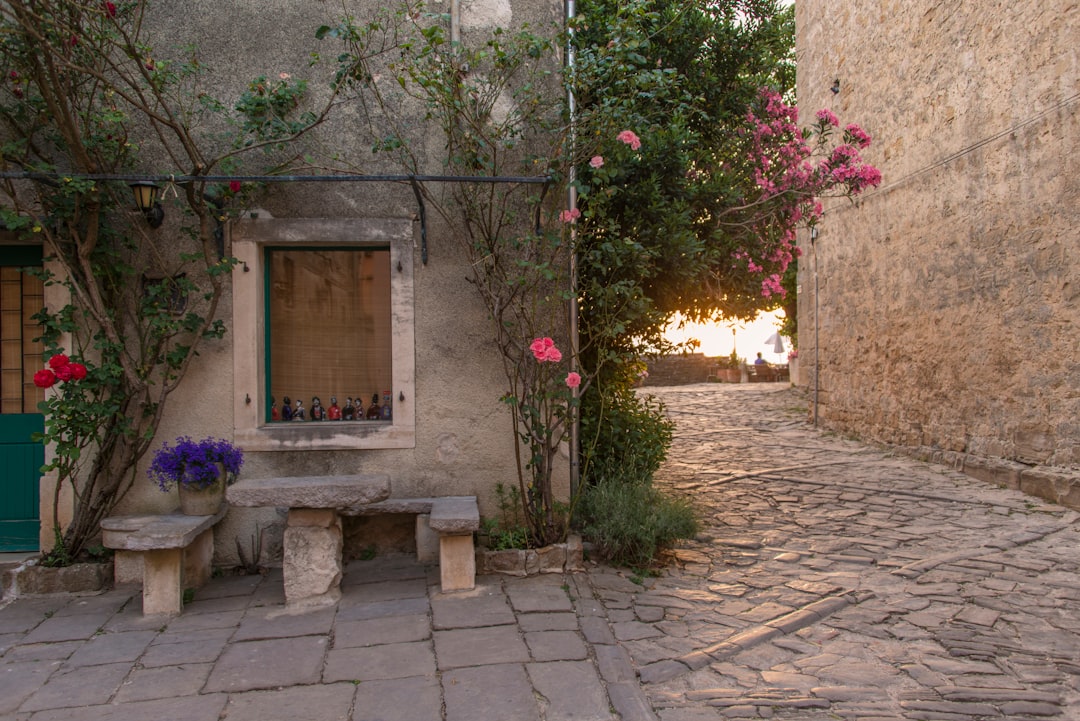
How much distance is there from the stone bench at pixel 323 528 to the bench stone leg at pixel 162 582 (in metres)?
0.51

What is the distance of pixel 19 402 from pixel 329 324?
7.28 ft

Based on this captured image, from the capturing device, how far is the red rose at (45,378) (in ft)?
14.8

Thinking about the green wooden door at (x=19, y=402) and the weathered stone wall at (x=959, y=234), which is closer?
the green wooden door at (x=19, y=402)

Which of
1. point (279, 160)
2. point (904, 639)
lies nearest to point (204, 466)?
point (279, 160)

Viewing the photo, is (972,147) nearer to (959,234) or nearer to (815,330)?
(959,234)

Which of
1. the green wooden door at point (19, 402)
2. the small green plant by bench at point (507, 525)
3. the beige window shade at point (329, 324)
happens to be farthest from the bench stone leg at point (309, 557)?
the green wooden door at point (19, 402)

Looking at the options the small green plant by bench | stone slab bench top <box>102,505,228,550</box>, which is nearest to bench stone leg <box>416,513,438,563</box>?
the small green plant by bench

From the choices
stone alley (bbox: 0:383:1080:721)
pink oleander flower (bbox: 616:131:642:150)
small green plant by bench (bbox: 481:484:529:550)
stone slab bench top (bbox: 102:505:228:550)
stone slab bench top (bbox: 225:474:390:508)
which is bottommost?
stone alley (bbox: 0:383:1080:721)

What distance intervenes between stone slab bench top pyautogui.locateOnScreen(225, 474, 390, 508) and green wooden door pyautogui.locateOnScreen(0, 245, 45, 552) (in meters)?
1.93

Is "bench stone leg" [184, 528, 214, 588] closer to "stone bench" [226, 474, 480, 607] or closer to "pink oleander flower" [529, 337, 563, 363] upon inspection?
"stone bench" [226, 474, 480, 607]

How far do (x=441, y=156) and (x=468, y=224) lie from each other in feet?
2.06

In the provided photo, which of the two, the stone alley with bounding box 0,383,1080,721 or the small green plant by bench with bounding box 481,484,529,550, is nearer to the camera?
the stone alley with bounding box 0,383,1080,721

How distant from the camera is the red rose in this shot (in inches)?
177

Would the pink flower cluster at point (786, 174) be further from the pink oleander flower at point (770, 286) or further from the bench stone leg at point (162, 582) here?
the bench stone leg at point (162, 582)
